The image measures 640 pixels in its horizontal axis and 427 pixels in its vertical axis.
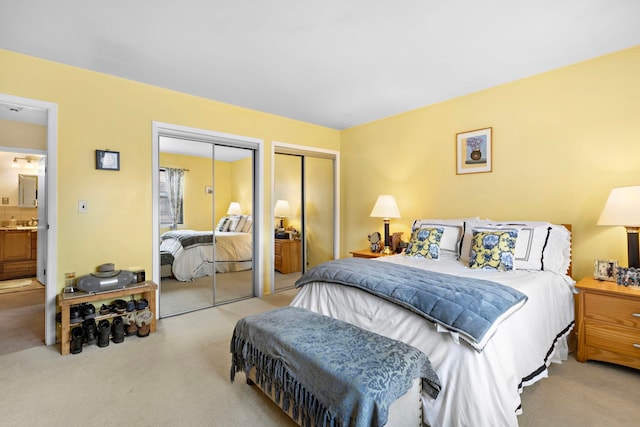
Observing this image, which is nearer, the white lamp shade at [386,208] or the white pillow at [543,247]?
the white pillow at [543,247]

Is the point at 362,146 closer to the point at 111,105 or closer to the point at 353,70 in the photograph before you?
the point at 353,70

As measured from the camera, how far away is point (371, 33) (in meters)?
2.29

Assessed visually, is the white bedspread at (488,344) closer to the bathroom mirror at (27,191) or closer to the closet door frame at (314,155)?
the closet door frame at (314,155)

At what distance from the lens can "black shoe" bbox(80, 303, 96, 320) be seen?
2.64 m

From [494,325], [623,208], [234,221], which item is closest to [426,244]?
[623,208]

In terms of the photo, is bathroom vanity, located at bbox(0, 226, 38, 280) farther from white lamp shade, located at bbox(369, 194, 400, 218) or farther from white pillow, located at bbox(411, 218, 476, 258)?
white pillow, located at bbox(411, 218, 476, 258)

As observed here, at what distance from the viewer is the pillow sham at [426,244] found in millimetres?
3094

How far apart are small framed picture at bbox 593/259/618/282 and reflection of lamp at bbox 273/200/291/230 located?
3.43 m

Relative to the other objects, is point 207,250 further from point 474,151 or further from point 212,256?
point 474,151

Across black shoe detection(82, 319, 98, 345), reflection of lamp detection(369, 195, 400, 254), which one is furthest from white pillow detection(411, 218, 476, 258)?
black shoe detection(82, 319, 98, 345)

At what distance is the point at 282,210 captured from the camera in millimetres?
4469

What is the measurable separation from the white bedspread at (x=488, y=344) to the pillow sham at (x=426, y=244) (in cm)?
46

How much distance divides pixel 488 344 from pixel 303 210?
136 inches

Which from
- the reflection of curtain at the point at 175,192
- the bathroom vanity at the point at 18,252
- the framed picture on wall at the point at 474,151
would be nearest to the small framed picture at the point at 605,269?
the framed picture on wall at the point at 474,151
